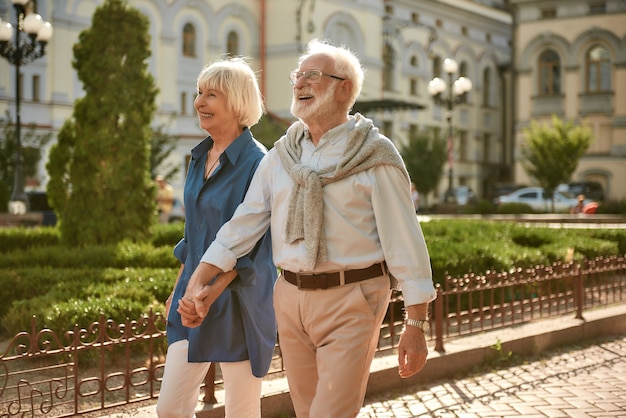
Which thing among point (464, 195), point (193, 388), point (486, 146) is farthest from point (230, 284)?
point (486, 146)

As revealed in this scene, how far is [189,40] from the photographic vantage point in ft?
120

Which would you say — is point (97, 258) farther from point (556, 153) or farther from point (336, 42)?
point (336, 42)

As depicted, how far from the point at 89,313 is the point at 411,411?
2.68 meters

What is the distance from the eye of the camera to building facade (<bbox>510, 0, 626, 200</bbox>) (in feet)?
143

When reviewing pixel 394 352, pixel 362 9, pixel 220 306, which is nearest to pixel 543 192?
pixel 362 9

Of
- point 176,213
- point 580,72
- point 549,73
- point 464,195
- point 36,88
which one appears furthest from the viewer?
point 549,73

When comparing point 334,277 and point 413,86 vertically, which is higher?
point 413,86

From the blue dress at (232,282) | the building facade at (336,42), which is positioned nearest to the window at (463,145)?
the building facade at (336,42)

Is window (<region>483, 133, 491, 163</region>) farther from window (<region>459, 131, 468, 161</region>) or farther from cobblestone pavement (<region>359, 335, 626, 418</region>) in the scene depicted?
cobblestone pavement (<region>359, 335, 626, 418</region>)

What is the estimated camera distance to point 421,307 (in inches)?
135

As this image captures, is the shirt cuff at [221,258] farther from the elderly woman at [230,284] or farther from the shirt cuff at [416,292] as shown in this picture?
the shirt cuff at [416,292]

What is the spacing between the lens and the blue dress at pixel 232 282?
3844 millimetres

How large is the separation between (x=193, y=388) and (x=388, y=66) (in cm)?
4232

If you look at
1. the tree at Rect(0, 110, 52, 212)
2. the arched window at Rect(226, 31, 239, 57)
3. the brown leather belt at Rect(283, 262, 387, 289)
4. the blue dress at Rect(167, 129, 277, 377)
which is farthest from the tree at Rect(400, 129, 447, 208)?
the brown leather belt at Rect(283, 262, 387, 289)
